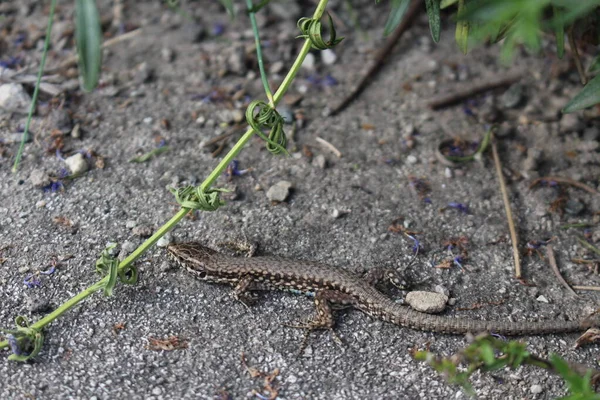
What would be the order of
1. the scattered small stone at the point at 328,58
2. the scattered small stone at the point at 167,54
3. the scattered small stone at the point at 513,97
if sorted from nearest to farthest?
the scattered small stone at the point at 513,97
the scattered small stone at the point at 167,54
the scattered small stone at the point at 328,58

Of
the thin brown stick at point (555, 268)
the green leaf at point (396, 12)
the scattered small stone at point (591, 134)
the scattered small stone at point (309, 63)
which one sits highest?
the green leaf at point (396, 12)

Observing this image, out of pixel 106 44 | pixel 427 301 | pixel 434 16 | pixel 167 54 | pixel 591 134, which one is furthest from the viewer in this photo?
pixel 106 44

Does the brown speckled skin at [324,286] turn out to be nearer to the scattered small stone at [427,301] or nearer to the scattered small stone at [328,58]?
the scattered small stone at [427,301]

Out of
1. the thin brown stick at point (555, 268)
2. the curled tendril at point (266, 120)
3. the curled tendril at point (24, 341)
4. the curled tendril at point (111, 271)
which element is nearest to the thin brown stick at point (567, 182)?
the thin brown stick at point (555, 268)

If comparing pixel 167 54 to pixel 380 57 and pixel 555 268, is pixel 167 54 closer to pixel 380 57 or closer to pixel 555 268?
pixel 380 57

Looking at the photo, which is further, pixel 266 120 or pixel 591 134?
pixel 591 134

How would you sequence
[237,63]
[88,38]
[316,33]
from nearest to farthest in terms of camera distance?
[88,38], [316,33], [237,63]

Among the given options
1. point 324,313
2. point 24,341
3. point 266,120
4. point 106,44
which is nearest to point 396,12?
point 266,120

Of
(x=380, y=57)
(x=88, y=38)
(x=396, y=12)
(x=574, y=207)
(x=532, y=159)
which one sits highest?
(x=88, y=38)
